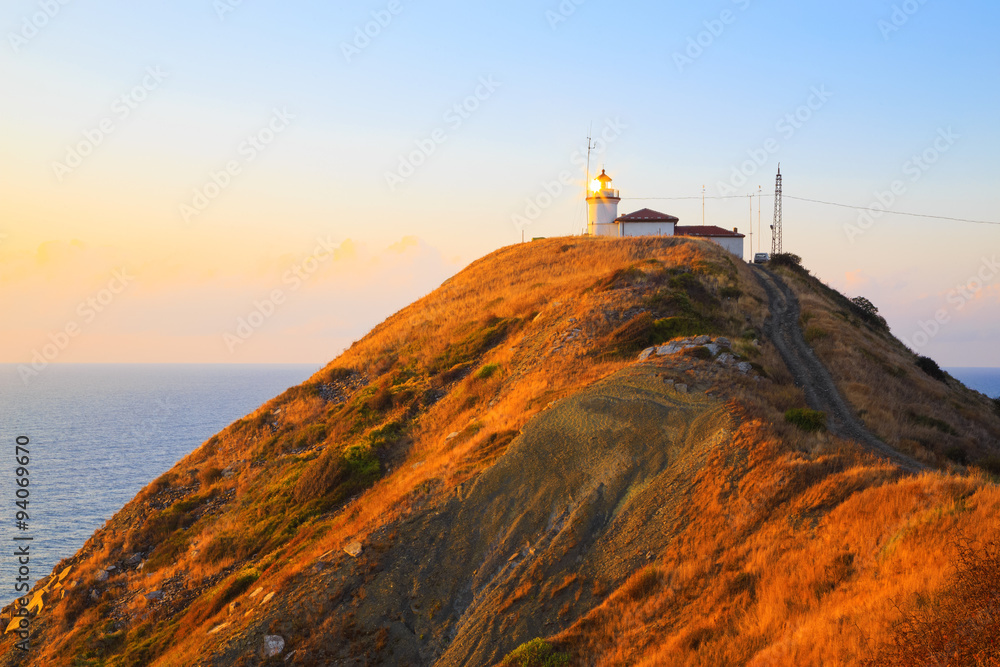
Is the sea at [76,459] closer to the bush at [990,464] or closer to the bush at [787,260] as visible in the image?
the bush at [990,464]

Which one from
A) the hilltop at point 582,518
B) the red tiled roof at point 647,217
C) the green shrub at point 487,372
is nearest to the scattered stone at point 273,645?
the hilltop at point 582,518

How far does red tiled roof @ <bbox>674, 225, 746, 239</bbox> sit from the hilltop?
36.2 metres

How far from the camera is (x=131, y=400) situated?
543ft

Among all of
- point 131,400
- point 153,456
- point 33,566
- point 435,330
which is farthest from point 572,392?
point 131,400

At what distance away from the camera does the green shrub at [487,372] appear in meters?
25.2

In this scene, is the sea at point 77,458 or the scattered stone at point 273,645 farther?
the sea at point 77,458

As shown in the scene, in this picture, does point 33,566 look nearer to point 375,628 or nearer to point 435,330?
point 435,330

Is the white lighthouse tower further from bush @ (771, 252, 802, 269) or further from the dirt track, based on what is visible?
the dirt track

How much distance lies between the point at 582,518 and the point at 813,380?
51.6 ft

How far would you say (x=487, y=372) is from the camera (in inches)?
1002

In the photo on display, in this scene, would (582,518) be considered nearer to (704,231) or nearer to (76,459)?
(704,231)

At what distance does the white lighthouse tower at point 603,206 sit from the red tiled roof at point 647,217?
1.26 metres

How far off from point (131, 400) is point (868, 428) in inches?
7170

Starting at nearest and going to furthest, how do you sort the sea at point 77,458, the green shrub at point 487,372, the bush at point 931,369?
1. the green shrub at point 487,372
2. the bush at point 931,369
3. the sea at point 77,458
